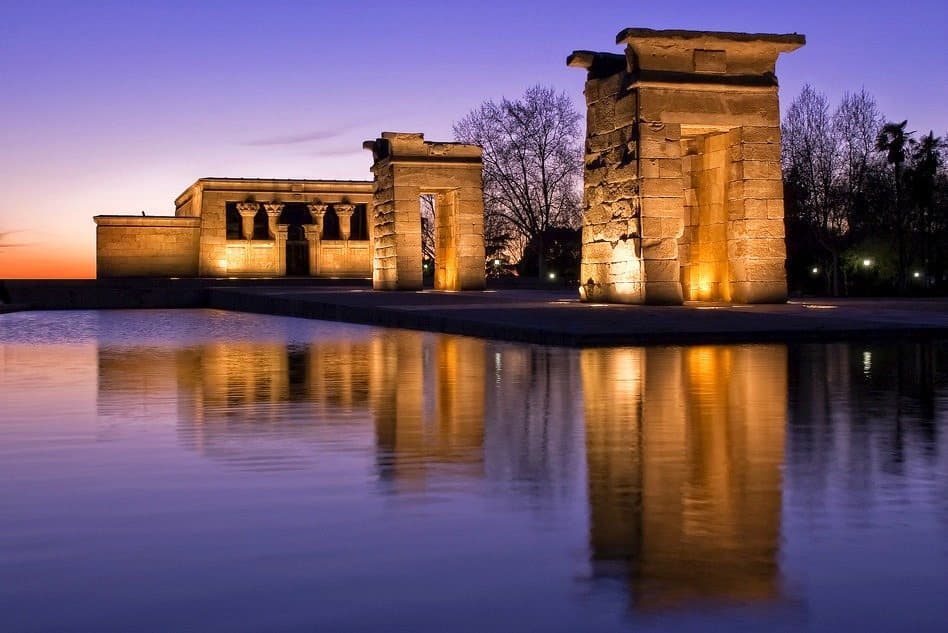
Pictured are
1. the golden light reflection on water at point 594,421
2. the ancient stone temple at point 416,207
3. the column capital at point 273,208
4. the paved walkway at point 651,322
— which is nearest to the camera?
the golden light reflection on water at point 594,421

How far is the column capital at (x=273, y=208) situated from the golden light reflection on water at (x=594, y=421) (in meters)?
40.3

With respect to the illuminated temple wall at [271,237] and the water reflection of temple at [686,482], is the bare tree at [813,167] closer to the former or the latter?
the illuminated temple wall at [271,237]

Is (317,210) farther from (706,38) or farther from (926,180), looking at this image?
(706,38)

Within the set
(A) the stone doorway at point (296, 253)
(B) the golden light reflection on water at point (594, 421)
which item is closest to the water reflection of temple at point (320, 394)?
(B) the golden light reflection on water at point (594, 421)

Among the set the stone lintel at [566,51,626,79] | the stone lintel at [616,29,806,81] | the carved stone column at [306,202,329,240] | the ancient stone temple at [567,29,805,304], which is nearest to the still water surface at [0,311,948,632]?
the ancient stone temple at [567,29,805,304]

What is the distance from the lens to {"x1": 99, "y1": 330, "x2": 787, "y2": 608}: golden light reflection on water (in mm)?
4176

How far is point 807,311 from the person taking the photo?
65.4ft

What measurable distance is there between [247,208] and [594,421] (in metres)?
47.9

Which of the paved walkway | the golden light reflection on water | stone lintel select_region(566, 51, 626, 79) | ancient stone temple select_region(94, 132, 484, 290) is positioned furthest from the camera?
ancient stone temple select_region(94, 132, 484, 290)

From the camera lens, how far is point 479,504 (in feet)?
16.3

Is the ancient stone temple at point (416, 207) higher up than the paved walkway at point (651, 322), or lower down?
higher up

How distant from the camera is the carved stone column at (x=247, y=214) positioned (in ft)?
177

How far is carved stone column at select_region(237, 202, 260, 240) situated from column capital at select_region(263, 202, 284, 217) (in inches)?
21.6

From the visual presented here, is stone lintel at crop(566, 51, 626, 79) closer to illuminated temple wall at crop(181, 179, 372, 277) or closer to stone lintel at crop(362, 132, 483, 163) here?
stone lintel at crop(362, 132, 483, 163)
